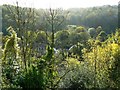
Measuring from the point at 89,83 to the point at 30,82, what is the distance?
1.70 metres

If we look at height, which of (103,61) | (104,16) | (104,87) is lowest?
(104,87)

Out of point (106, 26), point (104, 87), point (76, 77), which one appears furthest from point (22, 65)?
point (106, 26)

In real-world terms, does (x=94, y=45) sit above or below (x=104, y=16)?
below

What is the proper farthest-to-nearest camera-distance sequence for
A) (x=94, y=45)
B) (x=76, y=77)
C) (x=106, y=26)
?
(x=106, y=26) → (x=94, y=45) → (x=76, y=77)

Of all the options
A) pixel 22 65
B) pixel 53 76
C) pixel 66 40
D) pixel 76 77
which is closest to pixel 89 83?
pixel 76 77

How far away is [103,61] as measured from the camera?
296 inches

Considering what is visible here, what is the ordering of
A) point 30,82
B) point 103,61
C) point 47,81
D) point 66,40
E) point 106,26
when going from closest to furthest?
point 30,82 → point 47,81 → point 103,61 → point 66,40 → point 106,26

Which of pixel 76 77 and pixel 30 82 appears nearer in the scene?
pixel 30 82

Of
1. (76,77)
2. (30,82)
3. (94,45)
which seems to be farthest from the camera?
(94,45)

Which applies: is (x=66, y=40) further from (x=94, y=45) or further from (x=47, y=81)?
(x=47, y=81)

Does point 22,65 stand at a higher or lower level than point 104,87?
higher

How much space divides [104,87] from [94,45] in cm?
187

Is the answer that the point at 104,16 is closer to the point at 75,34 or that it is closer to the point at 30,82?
the point at 75,34

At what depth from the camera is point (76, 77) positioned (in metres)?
6.56
